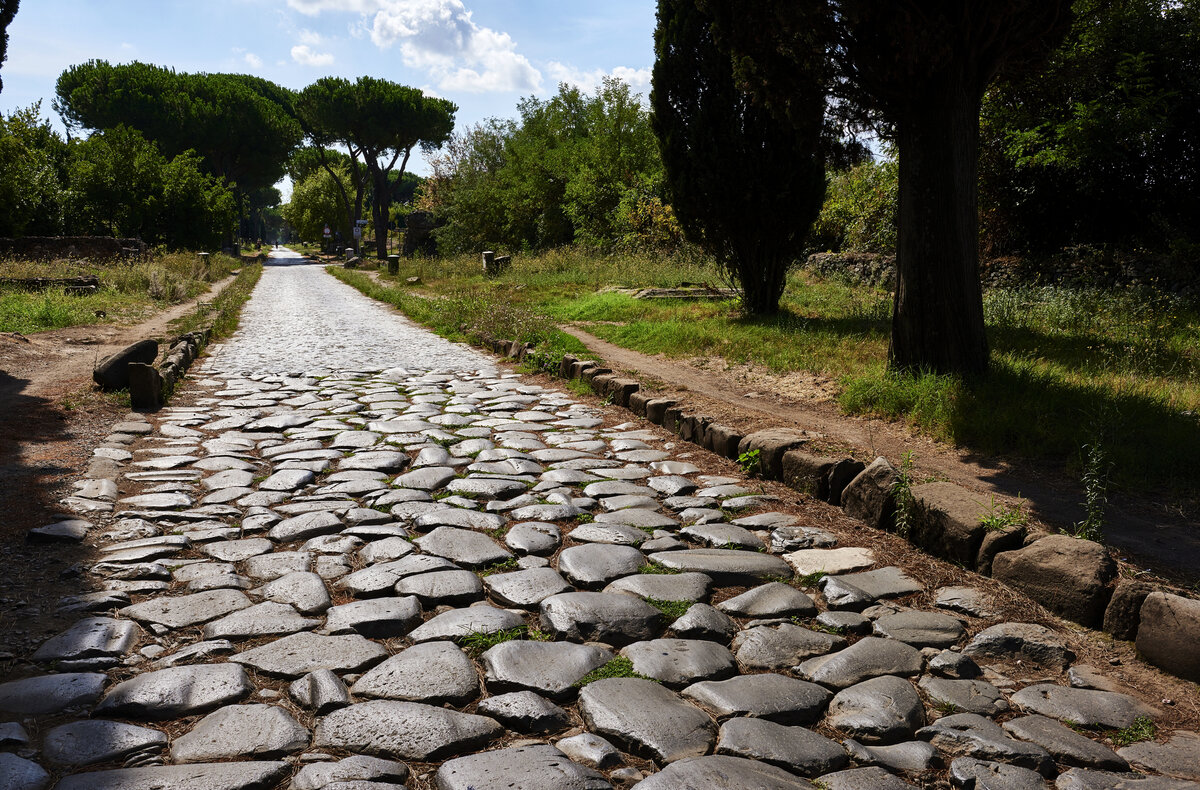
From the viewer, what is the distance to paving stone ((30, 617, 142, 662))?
97.5 inches

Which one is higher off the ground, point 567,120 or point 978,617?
point 567,120

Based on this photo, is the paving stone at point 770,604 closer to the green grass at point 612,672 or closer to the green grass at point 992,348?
the green grass at point 612,672

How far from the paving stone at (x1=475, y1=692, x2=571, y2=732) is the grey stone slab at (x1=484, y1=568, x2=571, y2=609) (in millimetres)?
656

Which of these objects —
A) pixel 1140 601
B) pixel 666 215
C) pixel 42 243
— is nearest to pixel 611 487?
pixel 1140 601

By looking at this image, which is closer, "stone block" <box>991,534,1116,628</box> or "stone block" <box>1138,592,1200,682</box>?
"stone block" <box>1138,592,1200,682</box>

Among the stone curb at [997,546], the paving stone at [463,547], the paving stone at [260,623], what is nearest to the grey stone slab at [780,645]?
the stone curb at [997,546]

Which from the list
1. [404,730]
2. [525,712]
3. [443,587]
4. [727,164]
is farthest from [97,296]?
[525,712]

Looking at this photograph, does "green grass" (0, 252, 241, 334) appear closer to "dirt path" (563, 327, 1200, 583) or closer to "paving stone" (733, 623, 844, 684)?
"dirt path" (563, 327, 1200, 583)

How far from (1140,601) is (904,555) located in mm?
978

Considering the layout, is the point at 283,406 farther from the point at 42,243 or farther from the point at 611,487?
the point at 42,243

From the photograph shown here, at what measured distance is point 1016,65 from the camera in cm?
712

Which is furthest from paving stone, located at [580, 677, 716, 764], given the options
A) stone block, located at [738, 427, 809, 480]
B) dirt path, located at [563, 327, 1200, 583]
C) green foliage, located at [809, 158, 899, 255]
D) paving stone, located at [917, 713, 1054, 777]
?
green foliage, located at [809, 158, 899, 255]

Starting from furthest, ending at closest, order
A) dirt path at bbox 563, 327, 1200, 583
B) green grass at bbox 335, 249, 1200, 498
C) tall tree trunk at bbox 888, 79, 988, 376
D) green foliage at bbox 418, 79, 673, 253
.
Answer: green foliage at bbox 418, 79, 673, 253
tall tree trunk at bbox 888, 79, 988, 376
green grass at bbox 335, 249, 1200, 498
dirt path at bbox 563, 327, 1200, 583

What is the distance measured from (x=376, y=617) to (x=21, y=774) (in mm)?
1130
